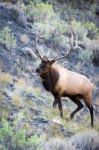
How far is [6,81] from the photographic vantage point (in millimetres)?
14766

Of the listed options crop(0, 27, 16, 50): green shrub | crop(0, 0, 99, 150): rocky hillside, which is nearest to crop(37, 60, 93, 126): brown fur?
crop(0, 0, 99, 150): rocky hillside

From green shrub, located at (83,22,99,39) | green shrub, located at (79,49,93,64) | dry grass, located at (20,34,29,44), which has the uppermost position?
dry grass, located at (20,34,29,44)

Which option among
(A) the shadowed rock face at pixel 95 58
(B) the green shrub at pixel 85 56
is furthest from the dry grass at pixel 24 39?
(A) the shadowed rock face at pixel 95 58

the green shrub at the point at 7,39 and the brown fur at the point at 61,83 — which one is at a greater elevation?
the brown fur at the point at 61,83

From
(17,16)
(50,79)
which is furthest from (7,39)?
(50,79)

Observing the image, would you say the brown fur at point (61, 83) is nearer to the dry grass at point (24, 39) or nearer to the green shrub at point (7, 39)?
the green shrub at point (7, 39)

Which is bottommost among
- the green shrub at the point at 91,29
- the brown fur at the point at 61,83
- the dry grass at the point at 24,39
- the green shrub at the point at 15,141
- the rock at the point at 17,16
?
the green shrub at the point at 91,29

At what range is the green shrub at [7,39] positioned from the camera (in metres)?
17.6

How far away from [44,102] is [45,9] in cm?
835

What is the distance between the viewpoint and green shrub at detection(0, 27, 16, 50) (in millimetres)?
17594

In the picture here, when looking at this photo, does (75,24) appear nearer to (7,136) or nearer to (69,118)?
(69,118)

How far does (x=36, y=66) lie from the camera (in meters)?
17.5

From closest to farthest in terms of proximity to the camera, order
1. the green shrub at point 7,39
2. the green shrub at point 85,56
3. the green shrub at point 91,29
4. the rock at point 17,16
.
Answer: the green shrub at point 7,39 < the green shrub at point 85,56 < the rock at point 17,16 < the green shrub at point 91,29

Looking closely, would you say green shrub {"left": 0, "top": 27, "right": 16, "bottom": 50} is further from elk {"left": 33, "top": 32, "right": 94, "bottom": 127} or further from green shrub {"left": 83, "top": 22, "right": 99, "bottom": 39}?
green shrub {"left": 83, "top": 22, "right": 99, "bottom": 39}
